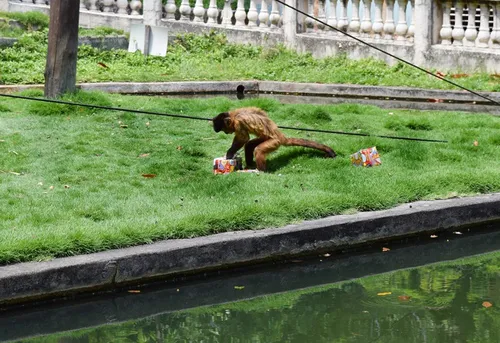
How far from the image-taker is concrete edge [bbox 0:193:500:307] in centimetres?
670

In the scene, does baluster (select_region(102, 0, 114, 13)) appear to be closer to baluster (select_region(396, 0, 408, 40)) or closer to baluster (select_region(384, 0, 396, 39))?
baluster (select_region(384, 0, 396, 39))

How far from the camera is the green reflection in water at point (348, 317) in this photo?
20.6 ft

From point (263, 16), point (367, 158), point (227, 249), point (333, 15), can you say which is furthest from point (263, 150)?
point (263, 16)

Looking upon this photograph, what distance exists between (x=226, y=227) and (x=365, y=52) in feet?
31.5

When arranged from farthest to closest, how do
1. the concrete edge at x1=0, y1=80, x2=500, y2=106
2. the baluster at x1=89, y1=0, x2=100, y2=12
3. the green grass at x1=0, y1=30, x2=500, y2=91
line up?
the baluster at x1=89, y1=0, x2=100, y2=12 < the green grass at x1=0, y1=30, x2=500, y2=91 < the concrete edge at x1=0, y1=80, x2=500, y2=106

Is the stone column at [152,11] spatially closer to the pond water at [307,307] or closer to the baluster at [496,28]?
the baluster at [496,28]

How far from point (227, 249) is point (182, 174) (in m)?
2.16

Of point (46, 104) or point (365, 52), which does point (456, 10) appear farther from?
point (46, 104)

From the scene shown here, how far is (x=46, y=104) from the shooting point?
39.1 feet

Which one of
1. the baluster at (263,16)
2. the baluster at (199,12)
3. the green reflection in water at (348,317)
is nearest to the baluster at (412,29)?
the baluster at (263,16)

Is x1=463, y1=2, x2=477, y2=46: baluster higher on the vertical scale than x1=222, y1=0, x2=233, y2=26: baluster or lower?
lower

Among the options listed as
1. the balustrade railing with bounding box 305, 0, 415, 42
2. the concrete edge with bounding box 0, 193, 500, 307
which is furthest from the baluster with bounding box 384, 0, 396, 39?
the concrete edge with bounding box 0, 193, 500, 307

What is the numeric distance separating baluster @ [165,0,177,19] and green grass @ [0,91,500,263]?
7.32 meters

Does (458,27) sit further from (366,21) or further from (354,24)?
(354,24)
